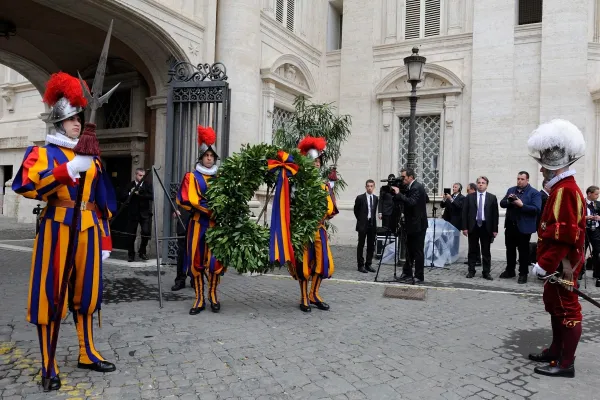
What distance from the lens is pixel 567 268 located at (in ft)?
13.2

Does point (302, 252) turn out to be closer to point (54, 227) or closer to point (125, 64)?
point (54, 227)

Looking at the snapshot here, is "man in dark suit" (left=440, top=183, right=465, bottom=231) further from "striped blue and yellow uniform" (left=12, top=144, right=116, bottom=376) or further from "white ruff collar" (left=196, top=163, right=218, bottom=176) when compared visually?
"striped blue and yellow uniform" (left=12, top=144, right=116, bottom=376)

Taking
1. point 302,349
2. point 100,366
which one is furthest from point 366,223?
point 100,366

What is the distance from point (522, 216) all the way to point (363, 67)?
296 inches

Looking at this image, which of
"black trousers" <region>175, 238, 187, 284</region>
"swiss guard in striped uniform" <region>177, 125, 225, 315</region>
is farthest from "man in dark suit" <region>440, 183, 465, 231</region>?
"swiss guard in striped uniform" <region>177, 125, 225, 315</region>

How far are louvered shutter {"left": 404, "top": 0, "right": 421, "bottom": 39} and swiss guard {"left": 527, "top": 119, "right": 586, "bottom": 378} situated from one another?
10797 mm

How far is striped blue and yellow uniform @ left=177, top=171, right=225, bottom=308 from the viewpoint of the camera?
18.8 feet

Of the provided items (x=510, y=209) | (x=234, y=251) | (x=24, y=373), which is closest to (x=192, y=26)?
(x=234, y=251)

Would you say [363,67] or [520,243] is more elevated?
[363,67]

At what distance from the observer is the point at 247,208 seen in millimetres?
5797

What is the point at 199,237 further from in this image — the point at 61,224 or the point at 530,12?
the point at 530,12

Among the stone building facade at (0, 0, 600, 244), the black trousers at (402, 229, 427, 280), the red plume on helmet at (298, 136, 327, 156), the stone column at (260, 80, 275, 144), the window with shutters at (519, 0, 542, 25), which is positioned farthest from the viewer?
the window with shutters at (519, 0, 542, 25)

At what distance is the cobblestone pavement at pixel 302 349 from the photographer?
356 cm

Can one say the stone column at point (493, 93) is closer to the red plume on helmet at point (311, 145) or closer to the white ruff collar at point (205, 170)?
the red plume on helmet at point (311, 145)
